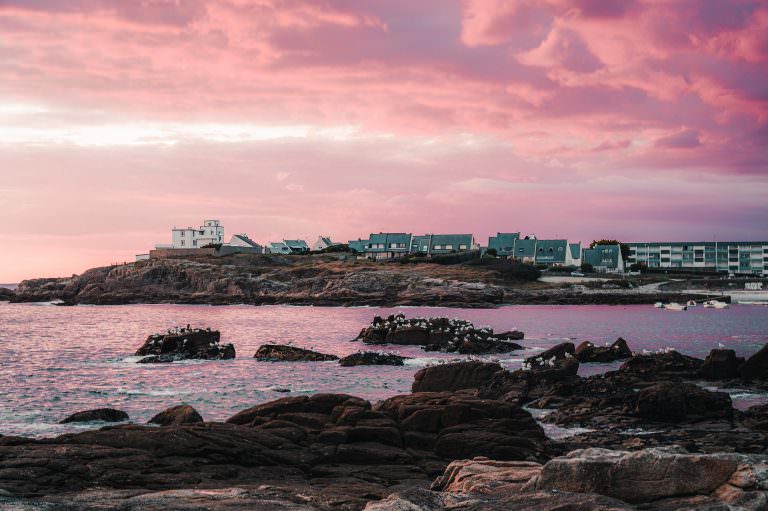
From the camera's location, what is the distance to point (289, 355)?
1916 inches

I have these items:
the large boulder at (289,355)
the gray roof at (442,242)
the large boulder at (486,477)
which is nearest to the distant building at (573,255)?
the gray roof at (442,242)

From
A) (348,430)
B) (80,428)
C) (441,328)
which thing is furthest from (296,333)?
(348,430)

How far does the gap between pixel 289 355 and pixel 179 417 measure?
83.8 ft

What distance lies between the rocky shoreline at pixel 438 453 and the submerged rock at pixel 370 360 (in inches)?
487

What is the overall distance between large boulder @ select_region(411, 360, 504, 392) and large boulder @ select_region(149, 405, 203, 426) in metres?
12.3

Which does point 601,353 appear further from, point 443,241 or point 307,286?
point 443,241

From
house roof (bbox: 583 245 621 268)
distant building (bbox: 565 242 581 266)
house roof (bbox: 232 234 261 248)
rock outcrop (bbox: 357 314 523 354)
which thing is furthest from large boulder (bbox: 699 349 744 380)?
house roof (bbox: 232 234 261 248)

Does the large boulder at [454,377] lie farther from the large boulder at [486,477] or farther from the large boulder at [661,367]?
the large boulder at [486,477]

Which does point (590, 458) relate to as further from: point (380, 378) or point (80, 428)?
point (380, 378)

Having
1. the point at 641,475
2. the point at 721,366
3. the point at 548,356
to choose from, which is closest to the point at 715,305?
the point at 548,356

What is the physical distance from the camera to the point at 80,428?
24922mm

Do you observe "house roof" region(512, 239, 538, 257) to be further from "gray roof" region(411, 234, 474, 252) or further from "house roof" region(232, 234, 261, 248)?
"house roof" region(232, 234, 261, 248)

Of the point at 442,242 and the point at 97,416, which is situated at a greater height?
the point at 442,242

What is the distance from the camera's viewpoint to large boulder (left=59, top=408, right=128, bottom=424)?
26.1 metres
